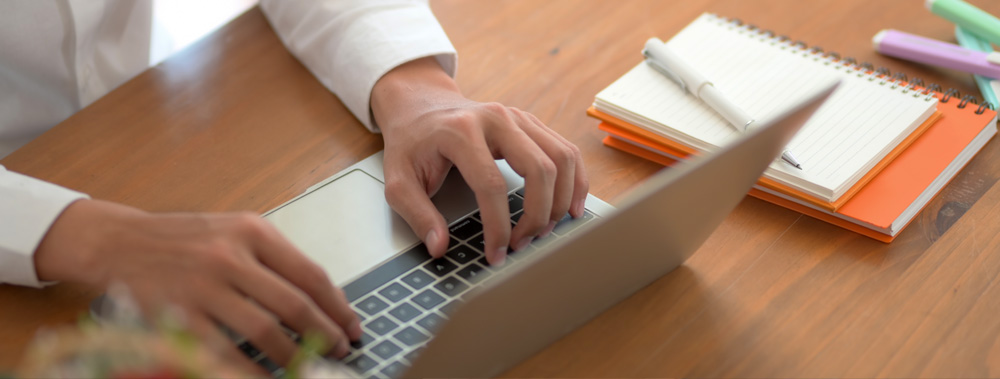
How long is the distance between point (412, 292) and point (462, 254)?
6cm

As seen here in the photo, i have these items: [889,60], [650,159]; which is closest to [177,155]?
[650,159]

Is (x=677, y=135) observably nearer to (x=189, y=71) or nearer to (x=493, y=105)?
(x=493, y=105)

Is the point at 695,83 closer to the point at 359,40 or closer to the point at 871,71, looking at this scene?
the point at 871,71

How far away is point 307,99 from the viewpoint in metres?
0.90

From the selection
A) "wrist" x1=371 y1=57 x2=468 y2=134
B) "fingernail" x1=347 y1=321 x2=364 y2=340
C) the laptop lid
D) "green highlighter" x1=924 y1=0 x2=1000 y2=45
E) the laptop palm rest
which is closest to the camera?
the laptop lid

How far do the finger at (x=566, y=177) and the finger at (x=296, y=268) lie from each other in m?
0.21

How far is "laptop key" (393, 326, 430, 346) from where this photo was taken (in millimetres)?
585

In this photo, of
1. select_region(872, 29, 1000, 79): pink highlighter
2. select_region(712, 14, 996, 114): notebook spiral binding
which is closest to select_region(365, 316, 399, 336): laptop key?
select_region(712, 14, 996, 114): notebook spiral binding

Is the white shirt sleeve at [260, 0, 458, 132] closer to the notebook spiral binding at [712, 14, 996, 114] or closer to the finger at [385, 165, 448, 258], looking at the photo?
the finger at [385, 165, 448, 258]

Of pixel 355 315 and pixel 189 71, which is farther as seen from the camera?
pixel 189 71

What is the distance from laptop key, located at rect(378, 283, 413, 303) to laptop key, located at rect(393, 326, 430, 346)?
4 centimetres

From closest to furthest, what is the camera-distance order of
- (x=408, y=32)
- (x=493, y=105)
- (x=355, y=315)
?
(x=355, y=315)
(x=493, y=105)
(x=408, y=32)

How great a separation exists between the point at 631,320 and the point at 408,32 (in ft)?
1.35

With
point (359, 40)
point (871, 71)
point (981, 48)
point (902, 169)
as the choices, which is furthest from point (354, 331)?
point (981, 48)
